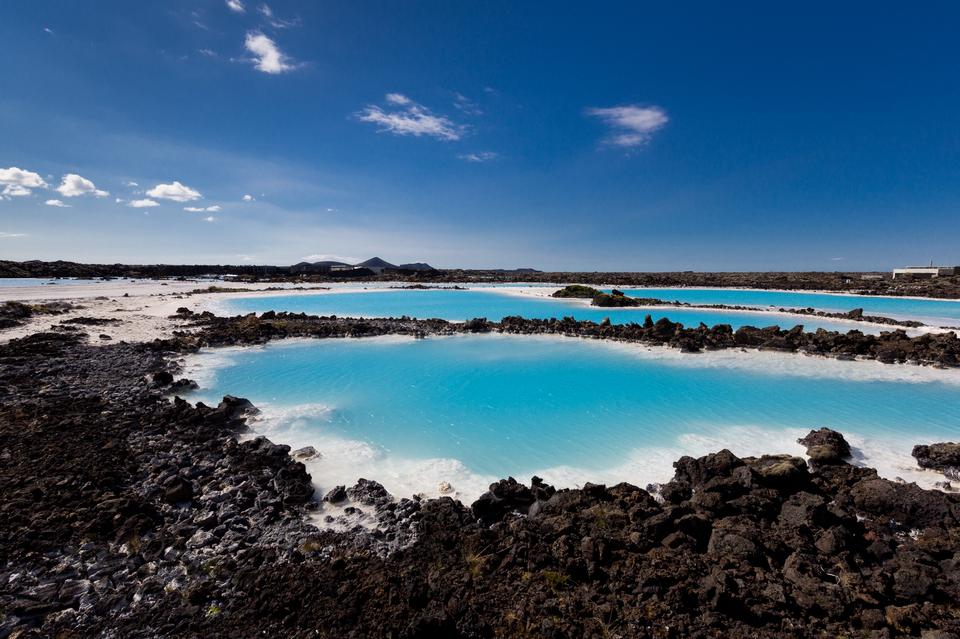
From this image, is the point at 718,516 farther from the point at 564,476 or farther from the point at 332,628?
the point at 332,628

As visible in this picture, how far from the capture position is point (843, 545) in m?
4.46

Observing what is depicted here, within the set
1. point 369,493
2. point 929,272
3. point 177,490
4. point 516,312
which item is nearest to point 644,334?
point 516,312

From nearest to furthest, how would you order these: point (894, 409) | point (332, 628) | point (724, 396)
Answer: point (332, 628), point (894, 409), point (724, 396)

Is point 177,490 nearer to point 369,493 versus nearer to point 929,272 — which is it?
point 369,493

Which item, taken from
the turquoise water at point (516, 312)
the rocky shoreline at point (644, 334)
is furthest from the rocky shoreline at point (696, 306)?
the rocky shoreline at point (644, 334)

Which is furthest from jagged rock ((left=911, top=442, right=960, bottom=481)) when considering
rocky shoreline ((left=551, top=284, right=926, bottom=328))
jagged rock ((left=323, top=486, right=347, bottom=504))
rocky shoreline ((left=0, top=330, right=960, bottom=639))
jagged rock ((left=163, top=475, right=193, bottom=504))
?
Result: rocky shoreline ((left=551, top=284, right=926, bottom=328))

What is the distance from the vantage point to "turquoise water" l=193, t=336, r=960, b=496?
727cm

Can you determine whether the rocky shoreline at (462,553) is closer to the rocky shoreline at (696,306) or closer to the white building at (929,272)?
the rocky shoreline at (696,306)

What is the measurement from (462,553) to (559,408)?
5.98 m

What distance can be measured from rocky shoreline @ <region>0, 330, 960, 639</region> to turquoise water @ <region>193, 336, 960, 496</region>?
1.13 metres

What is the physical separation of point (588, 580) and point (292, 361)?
1328 centimetres

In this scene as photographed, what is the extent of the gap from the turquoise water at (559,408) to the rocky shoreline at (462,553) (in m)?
1.13

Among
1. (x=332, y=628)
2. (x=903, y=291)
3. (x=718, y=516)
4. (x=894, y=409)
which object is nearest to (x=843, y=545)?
(x=718, y=516)

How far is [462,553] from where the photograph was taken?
14.8 ft
